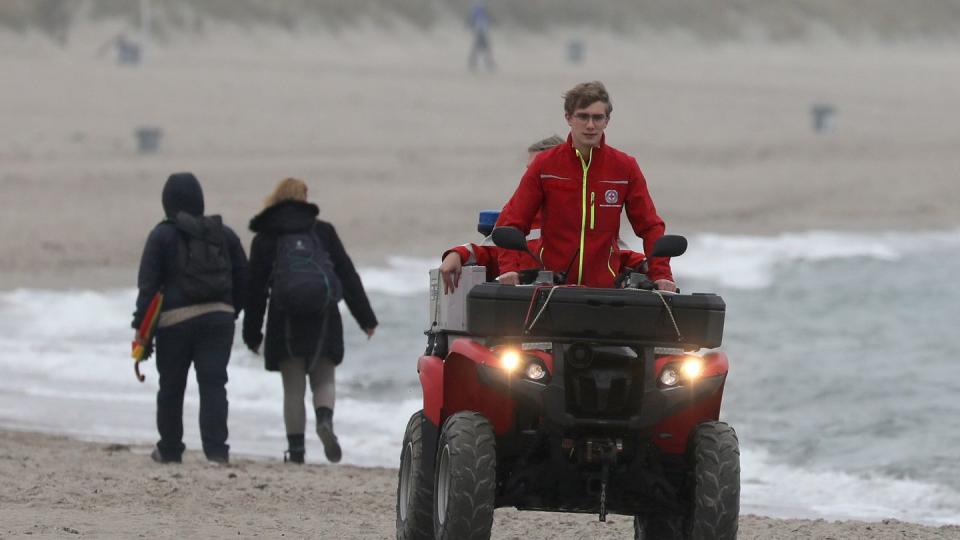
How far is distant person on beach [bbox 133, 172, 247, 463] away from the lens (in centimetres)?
912

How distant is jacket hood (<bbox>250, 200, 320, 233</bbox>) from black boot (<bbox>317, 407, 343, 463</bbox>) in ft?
3.20

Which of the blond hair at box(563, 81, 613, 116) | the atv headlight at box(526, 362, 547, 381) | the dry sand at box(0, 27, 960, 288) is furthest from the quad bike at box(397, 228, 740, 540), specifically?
the dry sand at box(0, 27, 960, 288)

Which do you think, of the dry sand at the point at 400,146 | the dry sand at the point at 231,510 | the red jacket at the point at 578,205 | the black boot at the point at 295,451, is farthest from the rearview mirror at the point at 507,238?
the dry sand at the point at 400,146

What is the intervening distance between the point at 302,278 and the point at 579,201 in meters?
3.69

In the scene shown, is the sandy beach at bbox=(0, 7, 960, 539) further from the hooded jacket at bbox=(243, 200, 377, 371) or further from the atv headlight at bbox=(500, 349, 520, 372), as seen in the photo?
the atv headlight at bbox=(500, 349, 520, 372)

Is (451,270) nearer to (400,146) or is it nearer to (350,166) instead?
(350,166)

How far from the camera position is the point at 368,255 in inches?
855

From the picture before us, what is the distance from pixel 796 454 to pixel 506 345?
648cm

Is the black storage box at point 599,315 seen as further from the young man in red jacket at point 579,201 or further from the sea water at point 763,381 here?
the sea water at point 763,381

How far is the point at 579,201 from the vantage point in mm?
6035

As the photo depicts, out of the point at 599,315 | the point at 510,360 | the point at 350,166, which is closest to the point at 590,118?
the point at 599,315

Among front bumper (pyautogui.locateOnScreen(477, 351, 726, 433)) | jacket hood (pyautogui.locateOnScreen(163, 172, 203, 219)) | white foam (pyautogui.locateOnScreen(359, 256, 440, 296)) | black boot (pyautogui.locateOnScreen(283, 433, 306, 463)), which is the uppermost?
white foam (pyautogui.locateOnScreen(359, 256, 440, 296))

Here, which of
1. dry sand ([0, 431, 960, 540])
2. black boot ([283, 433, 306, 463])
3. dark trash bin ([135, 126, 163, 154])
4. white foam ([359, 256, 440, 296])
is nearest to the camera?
dry sand ([0, 431, 960, 540])

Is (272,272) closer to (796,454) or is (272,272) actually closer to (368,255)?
(796,454)
